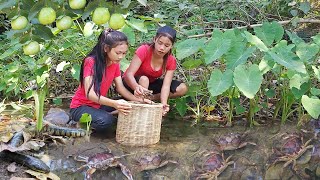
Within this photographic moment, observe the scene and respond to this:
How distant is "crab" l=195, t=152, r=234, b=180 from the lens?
101 inches

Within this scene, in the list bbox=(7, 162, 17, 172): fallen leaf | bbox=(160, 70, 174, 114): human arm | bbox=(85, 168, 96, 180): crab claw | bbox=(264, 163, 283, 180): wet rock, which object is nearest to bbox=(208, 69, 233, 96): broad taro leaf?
bbox=(160, 70, 174, 114): human arm

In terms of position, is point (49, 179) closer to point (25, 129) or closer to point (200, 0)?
point (25, 129)

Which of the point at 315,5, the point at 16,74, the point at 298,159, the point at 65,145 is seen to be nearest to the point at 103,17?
the point at 65,145

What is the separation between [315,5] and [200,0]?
1247mm

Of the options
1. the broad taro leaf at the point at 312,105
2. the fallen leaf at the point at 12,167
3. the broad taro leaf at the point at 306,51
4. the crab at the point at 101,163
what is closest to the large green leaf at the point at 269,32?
the broad taro leaf at the point at 306,51

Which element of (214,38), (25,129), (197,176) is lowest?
(197,176)

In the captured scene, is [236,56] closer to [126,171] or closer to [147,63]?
[147,63]

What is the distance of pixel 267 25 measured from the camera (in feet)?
10.3

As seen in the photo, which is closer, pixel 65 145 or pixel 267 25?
pixel 65 145

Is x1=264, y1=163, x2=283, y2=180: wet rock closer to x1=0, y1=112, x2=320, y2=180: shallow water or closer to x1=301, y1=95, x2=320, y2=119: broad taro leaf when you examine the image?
x1=0, y1=112, x2=320, y2=180: shallow water

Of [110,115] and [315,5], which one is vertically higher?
[315,5]

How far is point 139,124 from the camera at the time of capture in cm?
268

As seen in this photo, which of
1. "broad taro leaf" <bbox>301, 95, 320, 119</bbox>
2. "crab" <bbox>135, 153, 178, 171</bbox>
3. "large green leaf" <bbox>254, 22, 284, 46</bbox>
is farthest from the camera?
"large green leaf" <bbox>254, 22, 284, 46</bbox>

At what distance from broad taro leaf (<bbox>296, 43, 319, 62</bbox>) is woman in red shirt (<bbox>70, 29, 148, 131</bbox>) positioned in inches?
41.8
